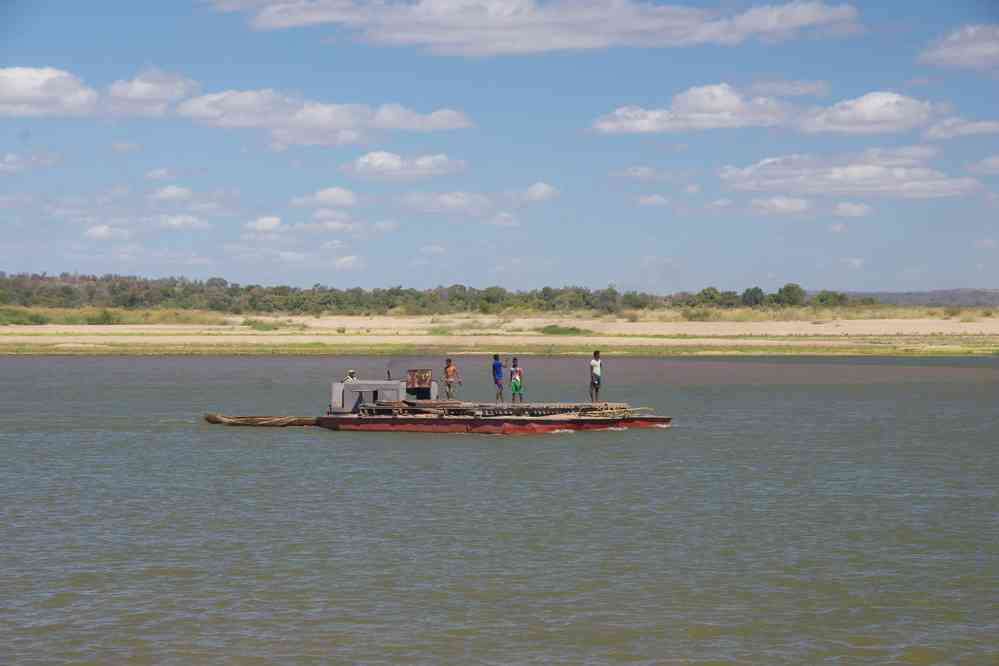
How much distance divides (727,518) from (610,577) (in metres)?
5.46

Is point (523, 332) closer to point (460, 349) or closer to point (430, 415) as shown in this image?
point (460, 349)

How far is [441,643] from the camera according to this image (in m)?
15.4

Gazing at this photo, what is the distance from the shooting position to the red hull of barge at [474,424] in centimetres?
3762

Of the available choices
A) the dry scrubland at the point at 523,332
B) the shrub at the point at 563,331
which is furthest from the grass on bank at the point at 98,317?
the shrub at the point at 563,331

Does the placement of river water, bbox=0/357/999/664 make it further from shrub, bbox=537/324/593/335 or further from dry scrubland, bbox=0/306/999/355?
shrub, bbox=537/324/593/335

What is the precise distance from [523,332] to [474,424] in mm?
70164

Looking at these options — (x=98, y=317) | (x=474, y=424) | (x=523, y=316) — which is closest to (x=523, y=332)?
(x=523, y=316)

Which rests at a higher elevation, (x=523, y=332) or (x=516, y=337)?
(x=523, y=332)

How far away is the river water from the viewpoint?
1550 cm

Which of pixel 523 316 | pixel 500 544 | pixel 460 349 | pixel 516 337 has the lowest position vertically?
pixel 500 544

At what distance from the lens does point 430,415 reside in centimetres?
3788

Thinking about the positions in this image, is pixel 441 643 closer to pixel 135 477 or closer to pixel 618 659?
pixel 618 659

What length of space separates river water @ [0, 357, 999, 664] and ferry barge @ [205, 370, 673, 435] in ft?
1.59

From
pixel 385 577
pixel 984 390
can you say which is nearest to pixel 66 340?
pixel 984 390
